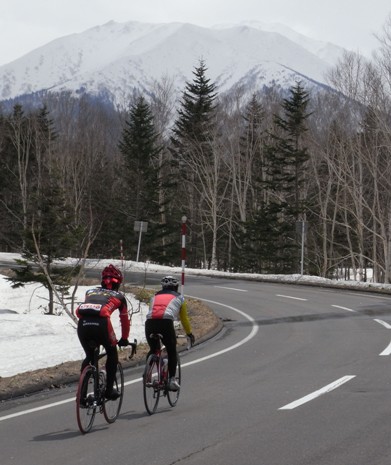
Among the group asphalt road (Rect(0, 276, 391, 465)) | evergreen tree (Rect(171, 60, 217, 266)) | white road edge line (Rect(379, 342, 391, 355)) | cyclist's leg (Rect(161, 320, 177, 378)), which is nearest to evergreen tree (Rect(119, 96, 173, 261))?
evergreen tree (Rect(171, 60, 217, 266))

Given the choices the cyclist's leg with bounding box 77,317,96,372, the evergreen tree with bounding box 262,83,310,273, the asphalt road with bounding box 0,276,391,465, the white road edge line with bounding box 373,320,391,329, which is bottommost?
the asphalt road with bounding box 0,276,391,465

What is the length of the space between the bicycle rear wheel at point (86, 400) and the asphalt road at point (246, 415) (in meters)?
0.14

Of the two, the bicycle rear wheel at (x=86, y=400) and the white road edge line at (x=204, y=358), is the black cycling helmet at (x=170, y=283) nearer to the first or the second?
the bicycle rear wheel at (x=86, y=400)

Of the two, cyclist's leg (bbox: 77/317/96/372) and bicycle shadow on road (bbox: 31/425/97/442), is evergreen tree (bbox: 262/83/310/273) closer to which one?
cyclist's leg (bbox: 77/317/96/372)

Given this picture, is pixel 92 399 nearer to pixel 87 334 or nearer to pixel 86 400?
pixel 86 400

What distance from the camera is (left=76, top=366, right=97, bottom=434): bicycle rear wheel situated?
7.06m

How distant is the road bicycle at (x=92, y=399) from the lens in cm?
709

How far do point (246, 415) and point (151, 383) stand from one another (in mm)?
1164

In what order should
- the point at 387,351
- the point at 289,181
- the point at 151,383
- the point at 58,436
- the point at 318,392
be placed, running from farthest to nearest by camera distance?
the point at 289,181, the point at 387,351, the point at 318,392, the point at 151,383, the point at 58,436

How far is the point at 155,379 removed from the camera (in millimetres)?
8258

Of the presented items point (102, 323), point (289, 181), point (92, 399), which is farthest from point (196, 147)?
point (92, 399)

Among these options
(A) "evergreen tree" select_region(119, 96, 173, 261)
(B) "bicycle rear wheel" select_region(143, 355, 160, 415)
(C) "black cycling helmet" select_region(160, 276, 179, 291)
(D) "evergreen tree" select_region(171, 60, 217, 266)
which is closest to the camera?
(B) "bicycle rear wheel" select_region(143, 355, 160, 415)

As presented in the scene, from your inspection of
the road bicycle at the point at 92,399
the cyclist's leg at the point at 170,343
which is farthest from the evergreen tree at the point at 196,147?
the road bicycle at the point at 92,399

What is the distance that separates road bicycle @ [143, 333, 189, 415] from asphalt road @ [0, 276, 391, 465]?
15cm
